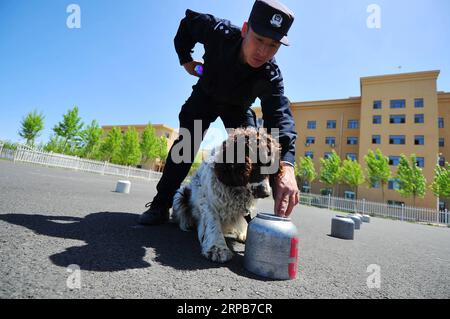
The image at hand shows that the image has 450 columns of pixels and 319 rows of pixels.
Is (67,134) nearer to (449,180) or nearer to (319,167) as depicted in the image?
(319,167)

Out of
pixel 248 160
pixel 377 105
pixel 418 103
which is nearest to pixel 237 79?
pixel 248 160

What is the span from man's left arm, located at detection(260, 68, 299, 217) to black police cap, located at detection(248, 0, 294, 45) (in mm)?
472

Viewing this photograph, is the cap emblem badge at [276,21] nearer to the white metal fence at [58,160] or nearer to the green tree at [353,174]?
the white metal fence at [58,160]

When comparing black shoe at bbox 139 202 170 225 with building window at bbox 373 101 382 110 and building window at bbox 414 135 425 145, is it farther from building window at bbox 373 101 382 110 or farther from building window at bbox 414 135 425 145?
building window at bbox 373 101 382 110

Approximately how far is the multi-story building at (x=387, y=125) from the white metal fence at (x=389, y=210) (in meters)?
12.1

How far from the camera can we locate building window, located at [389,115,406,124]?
35.5 metres

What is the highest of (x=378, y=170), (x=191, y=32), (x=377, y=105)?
(x=377, y=105)

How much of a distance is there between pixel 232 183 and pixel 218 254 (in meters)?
0.65

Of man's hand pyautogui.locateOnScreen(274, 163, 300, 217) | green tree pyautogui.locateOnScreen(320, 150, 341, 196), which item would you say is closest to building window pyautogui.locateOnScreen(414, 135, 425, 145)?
green tree pyautogui.locateOnScreen(320, 150, 341, 196)

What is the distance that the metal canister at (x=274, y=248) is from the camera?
172 centimetres

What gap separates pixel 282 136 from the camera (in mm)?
2477

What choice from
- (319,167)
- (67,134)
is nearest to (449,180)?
(319,167)

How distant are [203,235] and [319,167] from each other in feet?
137

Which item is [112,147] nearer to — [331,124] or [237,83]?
[331,124]
